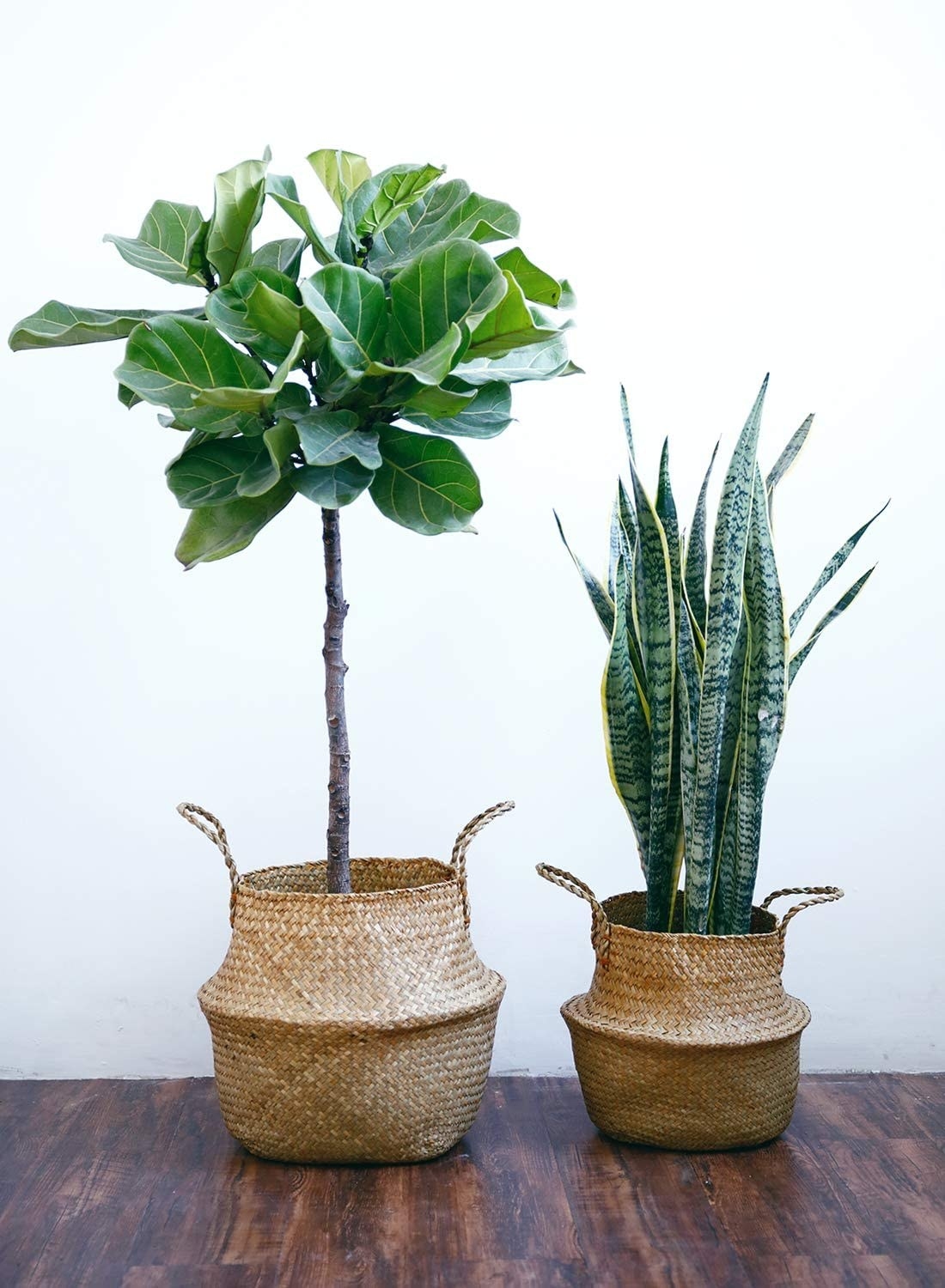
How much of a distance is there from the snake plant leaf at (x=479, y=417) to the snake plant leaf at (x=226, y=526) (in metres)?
0.15

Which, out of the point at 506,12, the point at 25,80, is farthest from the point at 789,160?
the point at 25,80

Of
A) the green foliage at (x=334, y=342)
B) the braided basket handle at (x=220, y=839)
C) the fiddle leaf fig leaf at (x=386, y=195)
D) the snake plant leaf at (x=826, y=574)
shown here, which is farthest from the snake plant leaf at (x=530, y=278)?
the braided basket handle at (x=220, y=839)

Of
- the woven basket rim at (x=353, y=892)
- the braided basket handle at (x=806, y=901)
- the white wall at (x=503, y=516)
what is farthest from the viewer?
the white wall at (x=503, y=516)

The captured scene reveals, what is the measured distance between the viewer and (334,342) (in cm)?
103

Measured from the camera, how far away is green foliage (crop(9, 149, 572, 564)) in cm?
105

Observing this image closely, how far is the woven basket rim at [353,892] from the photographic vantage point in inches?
47.8

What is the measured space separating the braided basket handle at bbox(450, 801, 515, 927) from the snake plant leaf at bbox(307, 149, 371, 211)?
682mm

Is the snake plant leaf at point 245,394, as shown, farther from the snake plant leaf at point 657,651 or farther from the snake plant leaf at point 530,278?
the snake plant leaf at point 657,651

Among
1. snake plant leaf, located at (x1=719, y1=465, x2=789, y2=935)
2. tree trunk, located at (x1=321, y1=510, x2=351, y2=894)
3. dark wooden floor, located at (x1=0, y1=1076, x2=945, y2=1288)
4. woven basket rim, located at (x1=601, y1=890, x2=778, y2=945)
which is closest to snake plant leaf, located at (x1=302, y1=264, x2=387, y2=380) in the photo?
tree trunk, located at (x1=321, y1=510, x2=351, y2=894)

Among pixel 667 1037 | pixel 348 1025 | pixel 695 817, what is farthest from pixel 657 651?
pixel 348 1025

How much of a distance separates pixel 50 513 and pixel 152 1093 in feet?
2.49

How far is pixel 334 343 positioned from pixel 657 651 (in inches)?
20.1

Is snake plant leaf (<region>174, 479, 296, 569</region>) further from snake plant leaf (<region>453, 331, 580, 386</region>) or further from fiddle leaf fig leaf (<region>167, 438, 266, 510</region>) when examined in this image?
snake plant leaf (<region>453, 331, 580, 386</region>)

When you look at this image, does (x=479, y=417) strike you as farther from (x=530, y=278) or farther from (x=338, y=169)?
(x=338, y=169)
